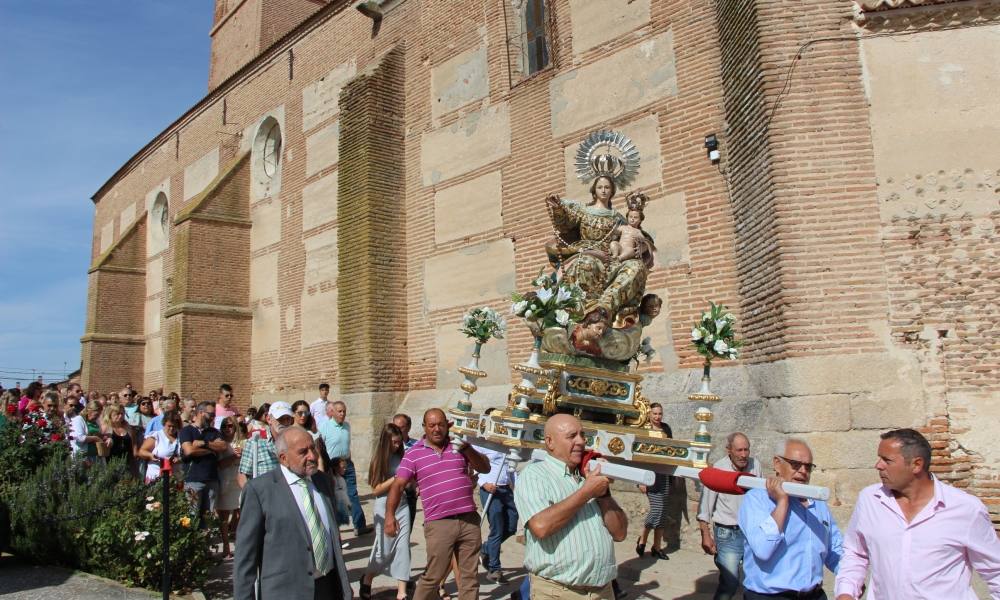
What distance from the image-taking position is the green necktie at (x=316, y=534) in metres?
3.79

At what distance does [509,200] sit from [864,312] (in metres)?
5.78

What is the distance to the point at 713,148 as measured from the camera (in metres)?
9.61

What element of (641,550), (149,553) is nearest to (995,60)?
(641,550)

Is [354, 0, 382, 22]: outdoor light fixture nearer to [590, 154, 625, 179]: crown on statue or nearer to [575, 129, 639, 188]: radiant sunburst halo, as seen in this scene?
[575, 129, 639, 188]: radiant sunburst halo

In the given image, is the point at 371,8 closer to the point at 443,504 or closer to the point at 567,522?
the point at 443,504

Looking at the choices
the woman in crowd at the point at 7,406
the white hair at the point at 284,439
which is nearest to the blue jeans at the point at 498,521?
the white hair at the point at 284,439

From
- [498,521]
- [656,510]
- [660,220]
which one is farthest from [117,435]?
[660,220]

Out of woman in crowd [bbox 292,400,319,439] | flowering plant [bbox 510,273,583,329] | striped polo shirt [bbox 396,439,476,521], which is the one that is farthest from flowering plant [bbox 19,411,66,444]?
flowering plant [bbox 510,273,583,329]

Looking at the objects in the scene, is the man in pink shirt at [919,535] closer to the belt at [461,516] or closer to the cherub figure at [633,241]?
the belt at [461,516]

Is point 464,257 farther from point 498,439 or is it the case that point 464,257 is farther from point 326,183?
point 498,439

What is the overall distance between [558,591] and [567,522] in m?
0.32

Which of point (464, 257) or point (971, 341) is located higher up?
point (464, 257)

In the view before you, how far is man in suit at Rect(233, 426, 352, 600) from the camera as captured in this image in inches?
144

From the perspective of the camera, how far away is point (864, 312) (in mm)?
7762
